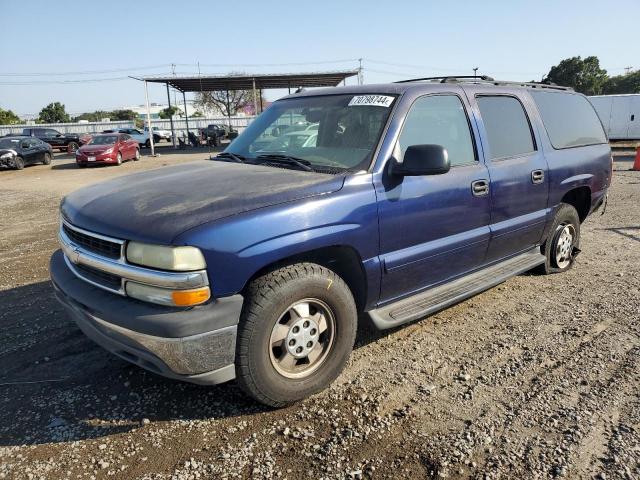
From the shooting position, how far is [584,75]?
48688 millimetres

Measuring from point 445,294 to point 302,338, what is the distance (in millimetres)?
1338

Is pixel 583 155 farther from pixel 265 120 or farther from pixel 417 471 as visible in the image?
pixel 417 471

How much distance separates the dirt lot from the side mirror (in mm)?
1109

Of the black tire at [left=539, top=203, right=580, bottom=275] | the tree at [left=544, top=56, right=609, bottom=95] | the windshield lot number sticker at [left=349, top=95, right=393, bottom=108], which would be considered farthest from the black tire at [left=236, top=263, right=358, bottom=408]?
the tree at [left=544, top=56, right=609, bottom=95]

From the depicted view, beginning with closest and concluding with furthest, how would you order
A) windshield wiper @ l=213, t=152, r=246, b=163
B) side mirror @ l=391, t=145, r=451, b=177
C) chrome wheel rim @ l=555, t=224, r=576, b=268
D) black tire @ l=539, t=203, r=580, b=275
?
1. side mirror @ l=391, t=145, r=451, b=177
2. windshield wiper @ l=213, t=152, r=246, b=163
3. black tire @ l=539, t=203, r=580, b=275
4. chrome wheel rim @ l=555, t=224, r=576, b=268

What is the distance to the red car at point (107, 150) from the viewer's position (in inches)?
819

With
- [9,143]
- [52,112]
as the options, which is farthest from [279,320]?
[52,112]

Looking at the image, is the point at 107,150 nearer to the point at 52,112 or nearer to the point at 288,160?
the point at 288,160

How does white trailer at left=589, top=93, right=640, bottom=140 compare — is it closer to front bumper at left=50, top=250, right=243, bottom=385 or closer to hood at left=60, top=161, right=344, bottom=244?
hood at left=60, top=161, right=344, bottom=244

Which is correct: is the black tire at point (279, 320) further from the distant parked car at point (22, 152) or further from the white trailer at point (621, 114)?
the white trailer at point (621, 114)

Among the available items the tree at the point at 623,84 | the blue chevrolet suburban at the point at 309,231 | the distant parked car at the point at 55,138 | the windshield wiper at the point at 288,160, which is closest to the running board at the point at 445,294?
the blue chevrolet suburban at the point at 309,231

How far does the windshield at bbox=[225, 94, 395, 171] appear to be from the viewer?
327cm

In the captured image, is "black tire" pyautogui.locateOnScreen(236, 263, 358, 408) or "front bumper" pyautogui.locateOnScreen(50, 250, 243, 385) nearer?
"front bumper" pyautogui.locateOnScreen(50, 250, 243, 385)

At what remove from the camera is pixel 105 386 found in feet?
10.3
